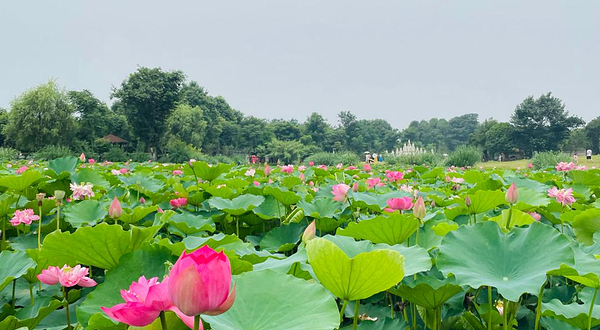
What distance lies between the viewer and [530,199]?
4.09 feet

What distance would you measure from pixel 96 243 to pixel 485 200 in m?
1.02

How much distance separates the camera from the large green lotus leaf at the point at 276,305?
1.50 feet

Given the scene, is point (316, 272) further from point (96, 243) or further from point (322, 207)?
point (322, 207)

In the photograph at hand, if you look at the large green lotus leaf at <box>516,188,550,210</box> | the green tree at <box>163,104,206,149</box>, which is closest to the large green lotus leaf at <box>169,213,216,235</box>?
the large green lotus leaf at <box>516,188,550,210</box>

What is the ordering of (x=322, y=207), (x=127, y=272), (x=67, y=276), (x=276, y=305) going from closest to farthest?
1. (x=276, y=305)
2. (x=127, y=272)
3. (x=67, y=276)
4. (x=322, y=207)

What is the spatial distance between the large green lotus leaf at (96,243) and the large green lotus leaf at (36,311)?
3.4 inches

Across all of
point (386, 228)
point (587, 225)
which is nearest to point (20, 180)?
point (386, 228)

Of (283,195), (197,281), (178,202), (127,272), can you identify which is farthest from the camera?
(178,202)

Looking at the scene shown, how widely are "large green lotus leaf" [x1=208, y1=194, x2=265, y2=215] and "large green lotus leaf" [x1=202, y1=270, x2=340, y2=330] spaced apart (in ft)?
2.69

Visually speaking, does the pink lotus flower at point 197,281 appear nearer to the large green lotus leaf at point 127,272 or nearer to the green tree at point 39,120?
the large green lotus leaf at point 127,272

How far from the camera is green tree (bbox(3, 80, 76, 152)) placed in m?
20.1

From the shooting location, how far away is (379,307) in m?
0.87

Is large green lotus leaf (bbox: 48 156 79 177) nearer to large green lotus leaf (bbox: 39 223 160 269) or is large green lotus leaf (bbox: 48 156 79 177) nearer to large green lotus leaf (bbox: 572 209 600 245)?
large green lotus leaf (bbox: 39 223 160 269)

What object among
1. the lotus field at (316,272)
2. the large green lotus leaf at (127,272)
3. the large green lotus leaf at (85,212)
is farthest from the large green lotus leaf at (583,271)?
the large green lotus leaf at (85,212)
